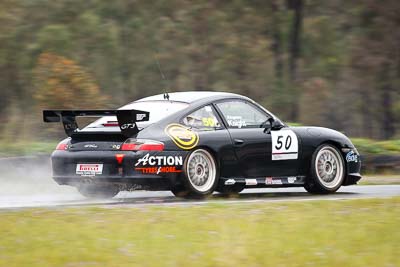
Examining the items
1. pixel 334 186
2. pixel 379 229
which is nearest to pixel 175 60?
pixel 334 186

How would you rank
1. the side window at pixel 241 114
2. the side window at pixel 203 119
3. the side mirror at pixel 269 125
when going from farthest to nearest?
the side mirror at pixel 269 125, the side window at pixel 241 114, the side window at pixel 203 119

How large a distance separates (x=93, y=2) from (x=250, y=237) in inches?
1074

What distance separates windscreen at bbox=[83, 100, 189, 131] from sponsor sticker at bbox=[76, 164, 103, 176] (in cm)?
51

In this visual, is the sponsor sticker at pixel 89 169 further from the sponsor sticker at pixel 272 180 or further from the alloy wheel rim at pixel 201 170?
the sponsor sticker at pixel 272 180

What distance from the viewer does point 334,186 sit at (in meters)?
13.2

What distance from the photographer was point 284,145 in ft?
41.8

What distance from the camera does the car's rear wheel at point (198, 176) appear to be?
11.6 m

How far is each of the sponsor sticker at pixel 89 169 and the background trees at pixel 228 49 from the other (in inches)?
780

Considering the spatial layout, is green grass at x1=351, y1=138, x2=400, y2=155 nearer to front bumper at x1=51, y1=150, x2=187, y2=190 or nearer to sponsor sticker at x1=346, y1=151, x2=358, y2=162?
sponsor sticker at x1=346, y1=151, x2=358, y2=162

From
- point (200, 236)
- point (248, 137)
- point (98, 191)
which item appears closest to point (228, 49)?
point (248, 137)

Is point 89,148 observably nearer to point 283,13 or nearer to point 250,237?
point 250,237

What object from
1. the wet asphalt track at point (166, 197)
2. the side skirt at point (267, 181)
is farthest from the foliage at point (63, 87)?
the side skirt at point (267, 181)

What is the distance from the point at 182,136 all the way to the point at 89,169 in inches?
48.2

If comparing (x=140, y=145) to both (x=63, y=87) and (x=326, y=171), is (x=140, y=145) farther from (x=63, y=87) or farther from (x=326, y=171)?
(x=63, y=87)
